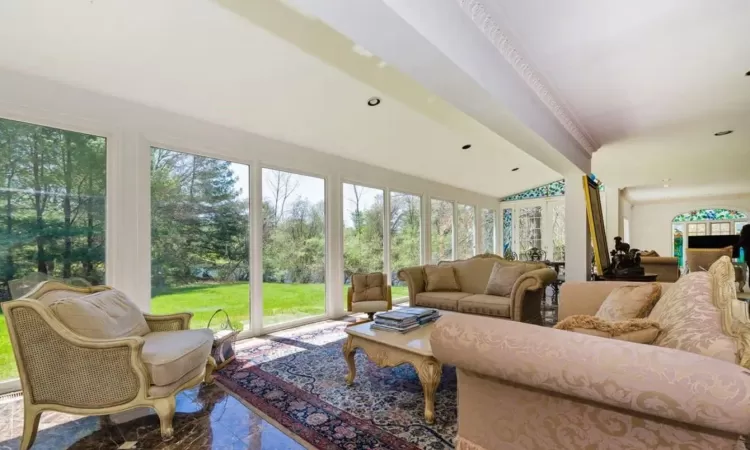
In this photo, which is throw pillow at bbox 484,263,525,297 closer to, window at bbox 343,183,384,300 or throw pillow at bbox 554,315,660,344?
window at bbox 343,183,384,300

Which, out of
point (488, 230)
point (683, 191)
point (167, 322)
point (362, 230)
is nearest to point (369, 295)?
point (362, 230)

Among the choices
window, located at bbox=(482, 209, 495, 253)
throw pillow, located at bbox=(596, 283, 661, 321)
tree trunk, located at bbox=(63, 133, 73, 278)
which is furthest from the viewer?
window, located at bbox=(482, 209, 495, 253)

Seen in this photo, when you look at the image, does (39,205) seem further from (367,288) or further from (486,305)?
(486,305)

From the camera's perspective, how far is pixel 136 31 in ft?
8.24

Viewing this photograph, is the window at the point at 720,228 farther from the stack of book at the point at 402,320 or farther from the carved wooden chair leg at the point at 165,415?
Result: the carved wooden chair leg at the point at 165,415

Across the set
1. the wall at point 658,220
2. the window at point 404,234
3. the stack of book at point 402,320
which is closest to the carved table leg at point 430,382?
the stack of book at point 402,320

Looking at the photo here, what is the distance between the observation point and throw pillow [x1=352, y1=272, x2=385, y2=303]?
15.6 ft

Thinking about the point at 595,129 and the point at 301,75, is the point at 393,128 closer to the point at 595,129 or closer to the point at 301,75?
the point at 301,75

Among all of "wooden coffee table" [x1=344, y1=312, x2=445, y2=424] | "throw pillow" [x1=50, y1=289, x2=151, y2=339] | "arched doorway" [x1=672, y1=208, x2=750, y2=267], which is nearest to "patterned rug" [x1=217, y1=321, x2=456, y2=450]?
"wooden coffee table" [x1=344, y1=312, x2=445, y2=424]

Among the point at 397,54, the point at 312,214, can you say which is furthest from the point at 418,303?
the point at 397,54

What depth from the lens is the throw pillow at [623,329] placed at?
131 centimetres

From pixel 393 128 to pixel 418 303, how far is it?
2317 millimetres

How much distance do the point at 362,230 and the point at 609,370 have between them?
4845mm

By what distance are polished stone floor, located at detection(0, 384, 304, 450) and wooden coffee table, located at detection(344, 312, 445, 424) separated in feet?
2.46
